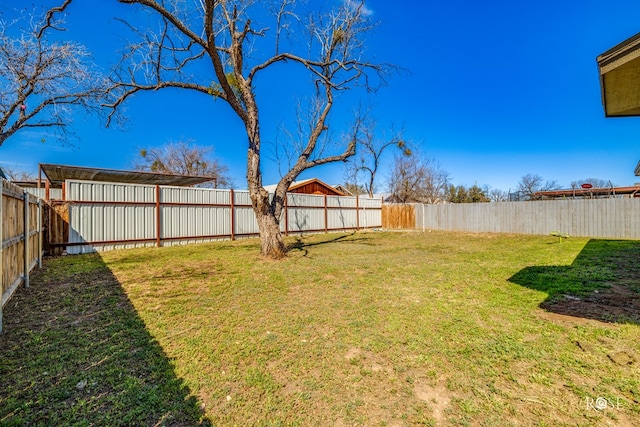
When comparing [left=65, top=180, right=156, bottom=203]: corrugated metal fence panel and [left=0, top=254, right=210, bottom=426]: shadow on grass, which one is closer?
[left=0, top=254, right=210, bottom=426]: shadow on grass

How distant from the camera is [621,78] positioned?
2.76m

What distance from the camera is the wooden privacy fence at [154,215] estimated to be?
784 centimetres

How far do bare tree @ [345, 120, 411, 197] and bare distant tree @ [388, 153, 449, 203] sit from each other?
2.58 m

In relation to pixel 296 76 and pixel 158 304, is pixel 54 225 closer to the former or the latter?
pixel 158 304

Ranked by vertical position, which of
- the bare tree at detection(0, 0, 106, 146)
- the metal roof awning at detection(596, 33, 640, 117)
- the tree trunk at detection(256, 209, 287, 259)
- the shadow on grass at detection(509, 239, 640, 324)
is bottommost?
the shadow on grass at detection(509, 239, 640, 324)

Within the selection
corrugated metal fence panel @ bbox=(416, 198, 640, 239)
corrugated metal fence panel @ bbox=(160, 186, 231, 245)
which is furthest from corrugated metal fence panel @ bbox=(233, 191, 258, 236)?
corrugated metal fence panel @ bbox=(416, 198, 640, 239)

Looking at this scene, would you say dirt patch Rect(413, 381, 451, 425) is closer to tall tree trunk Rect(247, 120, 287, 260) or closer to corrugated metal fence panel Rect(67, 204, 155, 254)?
tall tree trunk Rect(247, 120, 287, 260)

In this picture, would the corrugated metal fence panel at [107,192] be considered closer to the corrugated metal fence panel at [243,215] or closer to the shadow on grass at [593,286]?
the corrugated metal fence panel at [243,215]

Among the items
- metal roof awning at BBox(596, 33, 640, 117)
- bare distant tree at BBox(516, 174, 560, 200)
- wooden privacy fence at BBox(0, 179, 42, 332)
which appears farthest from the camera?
bare distant tree at BBox(516, 174, 560, 200)

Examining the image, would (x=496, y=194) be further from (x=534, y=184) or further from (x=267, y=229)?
(x=267, y=229)

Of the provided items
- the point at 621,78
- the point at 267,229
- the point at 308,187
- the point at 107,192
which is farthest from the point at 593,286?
the point at 308,187

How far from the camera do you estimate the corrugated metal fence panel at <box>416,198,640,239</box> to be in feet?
34.0

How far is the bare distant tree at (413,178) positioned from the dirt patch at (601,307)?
20090 millimetres

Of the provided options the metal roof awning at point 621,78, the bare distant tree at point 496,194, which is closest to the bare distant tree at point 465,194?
the bare distant tree at point 496,194
